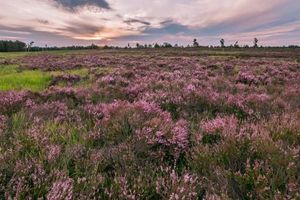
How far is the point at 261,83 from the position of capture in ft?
39.3

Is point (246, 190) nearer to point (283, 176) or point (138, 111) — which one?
point (283, 176)

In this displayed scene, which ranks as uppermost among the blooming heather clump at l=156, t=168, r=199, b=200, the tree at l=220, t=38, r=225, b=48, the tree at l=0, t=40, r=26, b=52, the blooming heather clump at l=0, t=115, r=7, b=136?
the blooming heather clump at l=156, t=168, r=199, b=200

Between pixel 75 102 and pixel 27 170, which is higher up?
pixel 27 170

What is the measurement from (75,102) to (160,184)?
5189 mm

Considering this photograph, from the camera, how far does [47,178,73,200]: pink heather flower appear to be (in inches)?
100

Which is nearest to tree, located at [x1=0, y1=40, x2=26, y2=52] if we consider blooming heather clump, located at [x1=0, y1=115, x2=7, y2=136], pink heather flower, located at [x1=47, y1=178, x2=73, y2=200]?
blooming heather clump, located at [x1=0, y1=115, x2=7, y2=136]

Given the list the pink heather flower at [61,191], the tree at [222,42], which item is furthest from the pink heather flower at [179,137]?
the tree at [222,42]

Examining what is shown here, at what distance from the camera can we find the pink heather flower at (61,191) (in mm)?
2542

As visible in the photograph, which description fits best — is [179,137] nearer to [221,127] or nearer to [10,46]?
[221,127]

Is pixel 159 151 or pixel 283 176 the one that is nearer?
pixel 283 176

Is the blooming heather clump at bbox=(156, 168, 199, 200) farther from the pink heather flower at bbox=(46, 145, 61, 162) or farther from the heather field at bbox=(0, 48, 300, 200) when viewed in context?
the pink heather flower at bbox=(46, 145, 61, 162)

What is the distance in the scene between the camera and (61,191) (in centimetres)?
271

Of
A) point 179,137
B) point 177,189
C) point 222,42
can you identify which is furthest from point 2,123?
point 222,42

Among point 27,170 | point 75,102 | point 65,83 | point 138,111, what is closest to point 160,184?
point 27,170
